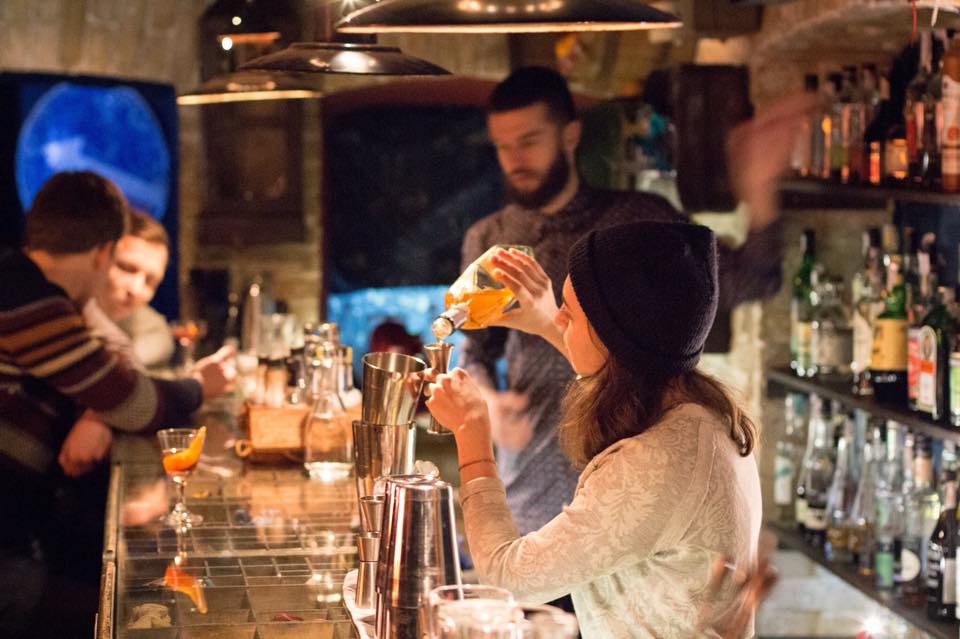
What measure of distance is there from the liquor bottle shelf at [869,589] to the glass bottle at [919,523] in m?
0.05

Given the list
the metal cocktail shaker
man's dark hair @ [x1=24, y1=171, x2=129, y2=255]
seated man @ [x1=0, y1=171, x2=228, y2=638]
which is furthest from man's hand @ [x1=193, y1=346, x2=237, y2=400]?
the metal cocktail shaker

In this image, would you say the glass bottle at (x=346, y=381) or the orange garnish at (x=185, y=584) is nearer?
the orange garnish at (x=185, y=584)

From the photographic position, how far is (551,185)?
3.97m

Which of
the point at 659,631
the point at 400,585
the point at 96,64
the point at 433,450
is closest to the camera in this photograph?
the point at 400,585

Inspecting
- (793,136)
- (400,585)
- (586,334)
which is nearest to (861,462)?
(793,136)

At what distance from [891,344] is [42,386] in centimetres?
227

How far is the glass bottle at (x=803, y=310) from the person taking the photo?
4770 mm

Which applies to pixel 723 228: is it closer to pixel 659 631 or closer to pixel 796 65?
pixel 796 65

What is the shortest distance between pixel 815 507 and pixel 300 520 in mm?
2101

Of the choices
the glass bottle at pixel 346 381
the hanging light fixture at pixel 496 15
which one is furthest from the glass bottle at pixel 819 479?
the hanging light fixture at pixel 496 15

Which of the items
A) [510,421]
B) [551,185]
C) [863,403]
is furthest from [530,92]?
[863,403]

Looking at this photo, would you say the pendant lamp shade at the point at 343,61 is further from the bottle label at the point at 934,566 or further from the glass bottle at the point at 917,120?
the bottle label at the point at 934,566

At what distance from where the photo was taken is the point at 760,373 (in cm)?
509

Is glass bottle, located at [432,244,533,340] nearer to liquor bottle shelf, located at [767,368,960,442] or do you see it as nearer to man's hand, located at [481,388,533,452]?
man's hand, located at [481,388,533,452]
